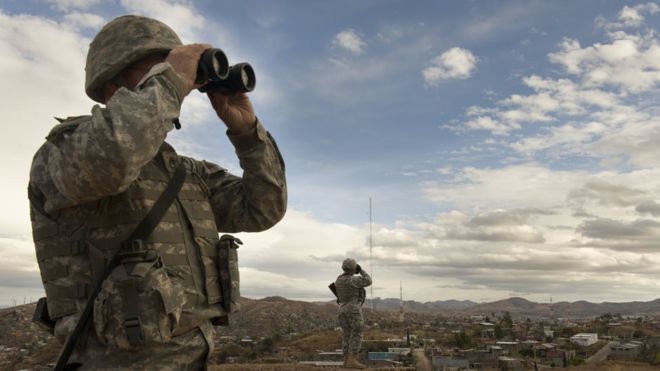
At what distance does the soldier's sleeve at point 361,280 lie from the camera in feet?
47.1

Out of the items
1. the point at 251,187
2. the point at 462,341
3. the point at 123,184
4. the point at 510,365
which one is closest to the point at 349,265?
the point at 510,365

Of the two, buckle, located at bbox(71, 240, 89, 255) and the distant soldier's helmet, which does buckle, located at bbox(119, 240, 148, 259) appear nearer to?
buckle, located at bbox(71, 240, 89, 255)

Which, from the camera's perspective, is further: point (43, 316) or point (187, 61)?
point (43, 316)

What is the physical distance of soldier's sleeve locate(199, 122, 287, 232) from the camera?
10.8 ft

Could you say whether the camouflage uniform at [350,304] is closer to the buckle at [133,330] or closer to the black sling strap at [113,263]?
the black sling strap at [113,263]

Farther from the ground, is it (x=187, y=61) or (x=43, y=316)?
(x=187, y=61)

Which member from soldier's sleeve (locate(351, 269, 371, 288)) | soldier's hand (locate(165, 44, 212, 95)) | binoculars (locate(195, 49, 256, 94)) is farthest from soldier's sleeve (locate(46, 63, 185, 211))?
soldier's sleeve (locate(351, 269, 371, 288))

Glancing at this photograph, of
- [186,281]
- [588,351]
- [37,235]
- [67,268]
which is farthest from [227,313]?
[588,351]

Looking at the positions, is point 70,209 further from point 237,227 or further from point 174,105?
point 237,227

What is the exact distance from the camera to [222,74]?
2.79 meters

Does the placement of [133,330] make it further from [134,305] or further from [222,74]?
[222,74]

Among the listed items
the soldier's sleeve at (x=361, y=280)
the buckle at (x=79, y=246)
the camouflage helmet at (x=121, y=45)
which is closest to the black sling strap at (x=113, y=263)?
the buckle at (x=79, y=246)

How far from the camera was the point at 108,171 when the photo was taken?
7.72ft

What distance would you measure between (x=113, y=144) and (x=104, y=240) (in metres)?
0.55
